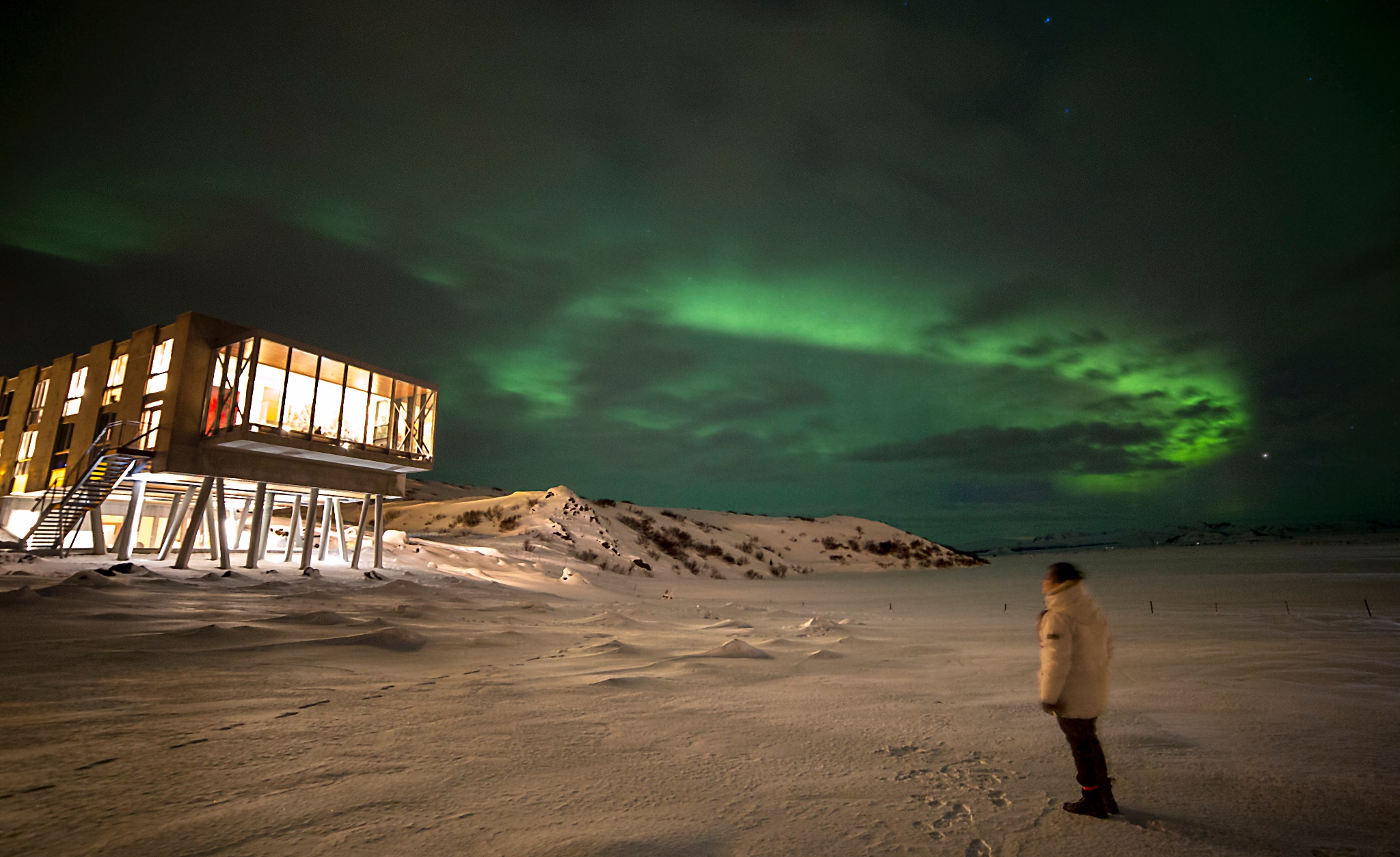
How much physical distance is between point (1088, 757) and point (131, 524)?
18286 millimetres

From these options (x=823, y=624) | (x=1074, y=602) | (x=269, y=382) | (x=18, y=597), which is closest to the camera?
(x=1074, y=602)

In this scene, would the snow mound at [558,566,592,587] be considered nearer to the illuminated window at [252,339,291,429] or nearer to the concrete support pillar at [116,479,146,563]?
the illuminated window at [252,339,291,429]

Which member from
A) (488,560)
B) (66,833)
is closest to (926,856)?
(66,833)

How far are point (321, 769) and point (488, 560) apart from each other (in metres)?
Answer: 16.1

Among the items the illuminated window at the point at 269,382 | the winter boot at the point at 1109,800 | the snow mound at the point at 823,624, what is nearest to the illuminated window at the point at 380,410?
the illuminated window at the point at 269,382

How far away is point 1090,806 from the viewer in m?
3.04

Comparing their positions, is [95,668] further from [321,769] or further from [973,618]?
[973,618]

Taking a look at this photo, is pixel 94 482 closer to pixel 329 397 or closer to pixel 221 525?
pixel 221 525

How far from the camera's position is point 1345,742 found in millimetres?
4074

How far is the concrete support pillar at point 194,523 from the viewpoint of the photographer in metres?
13.0

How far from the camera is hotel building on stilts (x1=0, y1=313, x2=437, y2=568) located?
533 inches

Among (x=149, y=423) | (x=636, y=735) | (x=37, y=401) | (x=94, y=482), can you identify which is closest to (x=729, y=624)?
(x=636, y=735)

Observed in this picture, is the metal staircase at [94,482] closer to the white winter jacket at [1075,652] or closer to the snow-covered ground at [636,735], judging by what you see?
the snow-covered ground at [636,735]

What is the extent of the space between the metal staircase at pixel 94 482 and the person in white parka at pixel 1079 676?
16.3m
